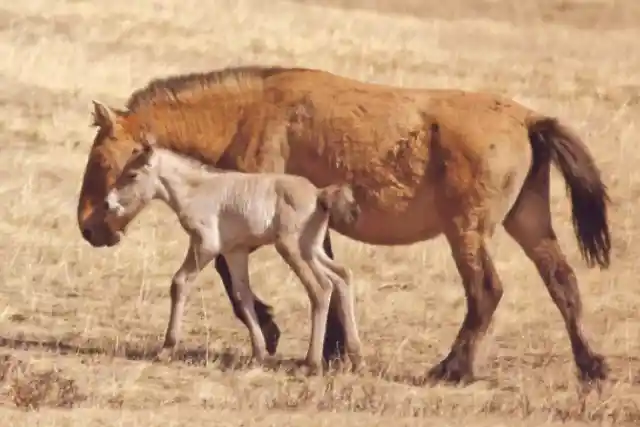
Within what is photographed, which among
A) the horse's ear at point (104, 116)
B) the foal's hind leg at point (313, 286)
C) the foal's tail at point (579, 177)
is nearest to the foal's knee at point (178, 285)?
the foal's hind leg at point (313, 286)

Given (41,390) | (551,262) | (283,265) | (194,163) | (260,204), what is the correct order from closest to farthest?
(41,390)
(260,204)
(194,163)
(551,262)
(283,265)

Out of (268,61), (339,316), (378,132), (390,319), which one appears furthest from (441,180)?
(268,61)

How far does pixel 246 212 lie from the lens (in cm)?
421

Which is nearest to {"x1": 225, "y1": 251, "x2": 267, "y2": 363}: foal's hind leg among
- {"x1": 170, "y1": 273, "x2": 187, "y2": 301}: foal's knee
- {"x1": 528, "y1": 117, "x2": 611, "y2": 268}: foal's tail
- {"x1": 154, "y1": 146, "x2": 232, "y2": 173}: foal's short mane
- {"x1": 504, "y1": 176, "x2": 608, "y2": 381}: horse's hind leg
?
{"x1": 170, "y1": 273, "x2": 187, "y2": 301}: foal's knee

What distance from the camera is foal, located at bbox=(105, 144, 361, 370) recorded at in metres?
4.21

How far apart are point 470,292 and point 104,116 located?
4.13 feet

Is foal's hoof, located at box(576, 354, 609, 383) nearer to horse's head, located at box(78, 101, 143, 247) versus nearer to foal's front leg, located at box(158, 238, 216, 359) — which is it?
foal's front leg, located at box(158, 238, 216, 359)

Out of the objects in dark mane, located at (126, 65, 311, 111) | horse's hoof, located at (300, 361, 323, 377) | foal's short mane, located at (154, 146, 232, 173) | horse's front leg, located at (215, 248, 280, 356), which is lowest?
horse's hoof, located at (300, 361, 323, 377)

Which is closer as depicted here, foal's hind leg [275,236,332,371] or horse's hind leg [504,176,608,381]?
foal's hind leg [275,236,332,371]

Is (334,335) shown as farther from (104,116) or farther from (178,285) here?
(104,116)

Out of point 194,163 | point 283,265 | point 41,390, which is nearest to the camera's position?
point 41,390

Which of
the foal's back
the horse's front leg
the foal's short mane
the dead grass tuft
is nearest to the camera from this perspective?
the dead grass tuft

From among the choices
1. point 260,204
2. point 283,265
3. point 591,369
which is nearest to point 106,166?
point 260,204

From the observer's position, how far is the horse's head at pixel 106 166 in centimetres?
434
